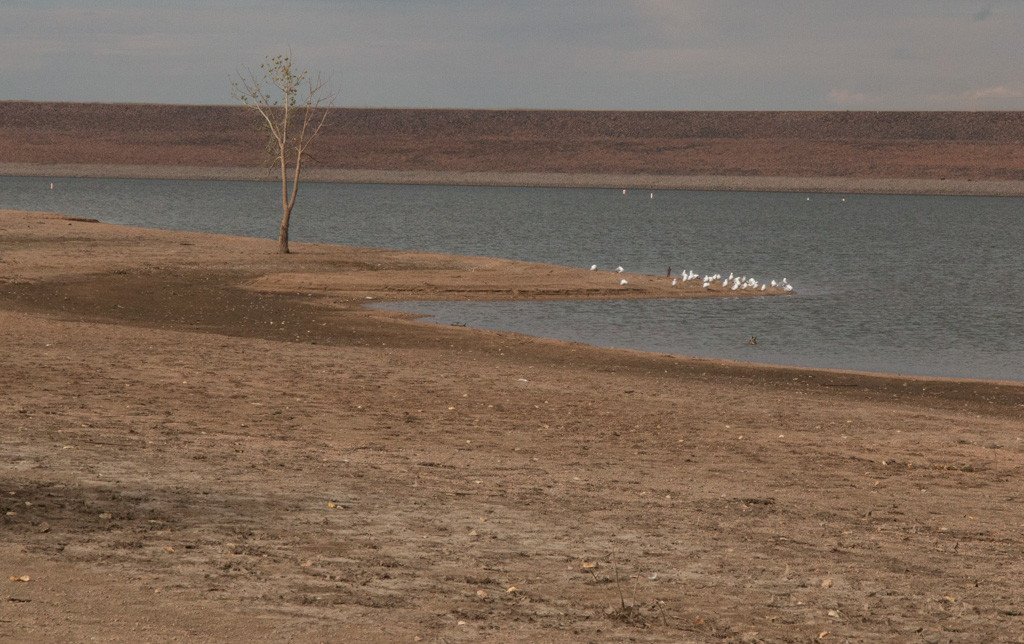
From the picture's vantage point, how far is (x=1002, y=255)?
5800cm

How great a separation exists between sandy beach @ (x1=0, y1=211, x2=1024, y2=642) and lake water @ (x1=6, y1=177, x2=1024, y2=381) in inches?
244

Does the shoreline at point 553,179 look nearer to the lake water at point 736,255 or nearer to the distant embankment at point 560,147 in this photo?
the distant embankment at point 560,147

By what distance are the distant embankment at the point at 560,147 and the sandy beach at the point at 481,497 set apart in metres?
153

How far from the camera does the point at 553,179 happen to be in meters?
168

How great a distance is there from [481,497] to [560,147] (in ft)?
547

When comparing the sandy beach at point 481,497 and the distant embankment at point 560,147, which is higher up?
the distant embankment at point 560,147

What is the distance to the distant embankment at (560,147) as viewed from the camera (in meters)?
166

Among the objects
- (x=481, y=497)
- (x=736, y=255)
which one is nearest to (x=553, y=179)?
(x=736, y=255)

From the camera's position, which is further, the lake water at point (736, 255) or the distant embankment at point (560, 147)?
the distant embankment at point (560, 147)

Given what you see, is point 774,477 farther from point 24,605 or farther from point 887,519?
point 24,605

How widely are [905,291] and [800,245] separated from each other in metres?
24.1

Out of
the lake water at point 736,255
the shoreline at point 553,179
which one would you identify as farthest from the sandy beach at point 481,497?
the shoreline at point 553,179

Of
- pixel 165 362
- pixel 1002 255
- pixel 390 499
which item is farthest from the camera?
pixel 1002 255

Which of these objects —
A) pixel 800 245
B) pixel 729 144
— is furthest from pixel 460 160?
pixel 800 245
